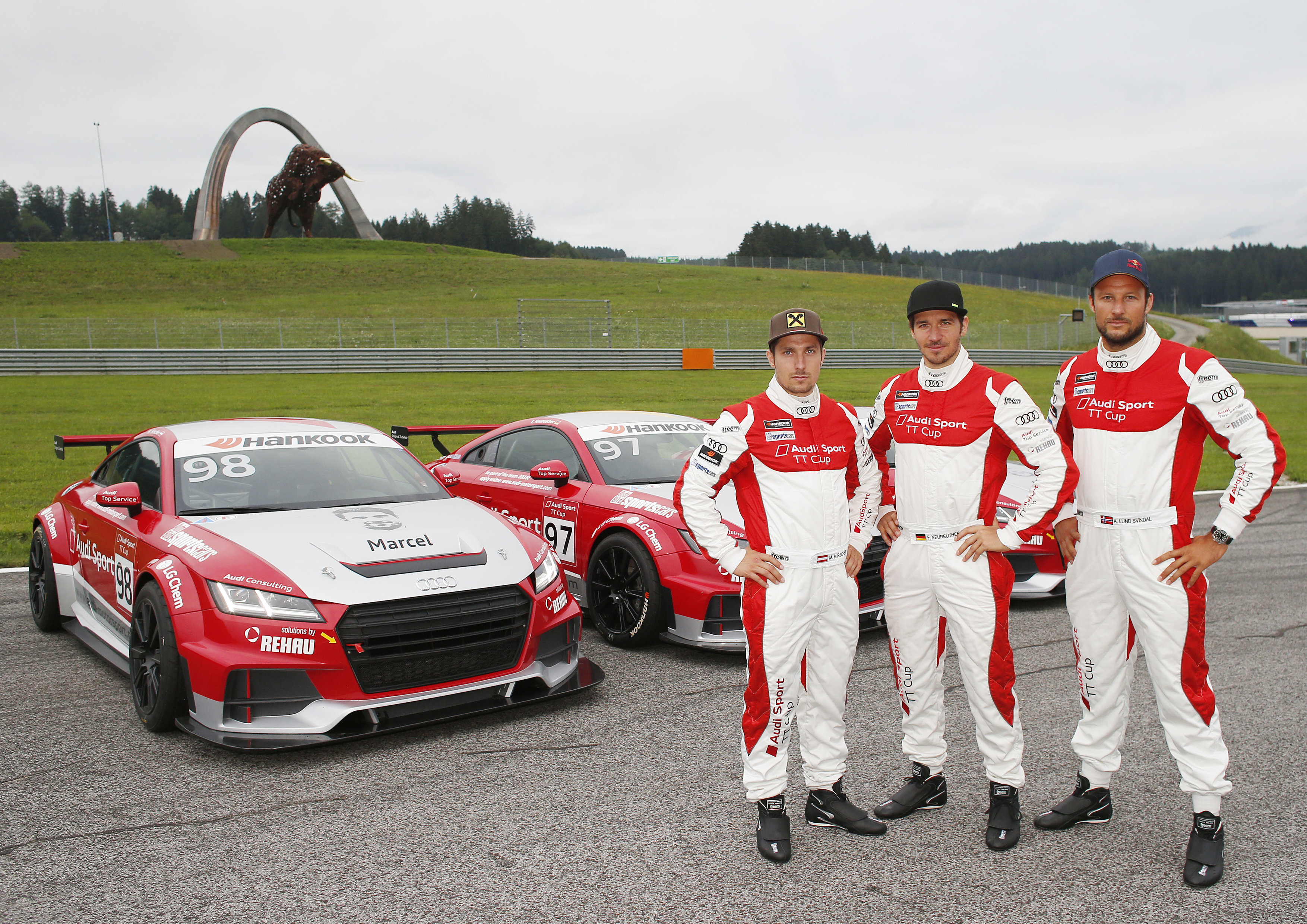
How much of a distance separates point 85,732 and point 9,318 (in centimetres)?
4830

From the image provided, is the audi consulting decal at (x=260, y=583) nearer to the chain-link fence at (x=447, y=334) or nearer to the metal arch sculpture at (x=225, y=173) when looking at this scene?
the chain-link fence at (x=447, y=334)

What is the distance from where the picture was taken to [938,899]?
283 centimetres

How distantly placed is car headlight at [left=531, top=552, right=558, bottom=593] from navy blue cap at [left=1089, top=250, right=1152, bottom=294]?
8.89 feet

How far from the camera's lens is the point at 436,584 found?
166 inches

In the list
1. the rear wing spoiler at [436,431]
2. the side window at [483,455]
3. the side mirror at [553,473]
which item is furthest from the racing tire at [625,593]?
the rear wing spoiler at [436,431]

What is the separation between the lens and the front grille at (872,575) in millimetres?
5488

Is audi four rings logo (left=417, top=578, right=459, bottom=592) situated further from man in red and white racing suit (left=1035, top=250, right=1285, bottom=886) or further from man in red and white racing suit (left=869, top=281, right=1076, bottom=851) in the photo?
man in red and white racing suit (left=1035, top=250, right=1285, bottom=886)

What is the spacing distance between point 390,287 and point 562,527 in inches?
2370

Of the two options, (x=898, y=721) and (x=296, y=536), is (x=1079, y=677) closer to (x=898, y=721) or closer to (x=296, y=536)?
(x=898, y=721)

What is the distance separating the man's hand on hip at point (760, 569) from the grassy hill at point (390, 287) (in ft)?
157

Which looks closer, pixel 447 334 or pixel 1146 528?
pixel 1146 528

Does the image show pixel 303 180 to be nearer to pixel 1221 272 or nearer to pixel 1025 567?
pixel 1025 567

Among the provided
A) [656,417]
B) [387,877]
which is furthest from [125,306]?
[387,877]

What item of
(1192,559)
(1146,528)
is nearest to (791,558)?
(1146,528)
